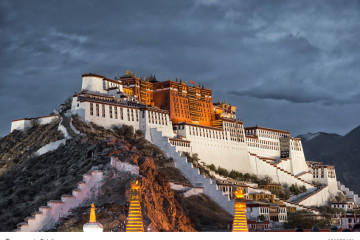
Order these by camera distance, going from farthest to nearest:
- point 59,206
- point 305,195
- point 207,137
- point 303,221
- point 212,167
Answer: point 305,195 < point 207,137 < point 212,167 < point 303,221 < point 59,206

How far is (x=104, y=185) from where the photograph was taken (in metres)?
53.2

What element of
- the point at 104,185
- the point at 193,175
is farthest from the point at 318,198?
the point at 104,185

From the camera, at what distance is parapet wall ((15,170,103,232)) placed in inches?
1882

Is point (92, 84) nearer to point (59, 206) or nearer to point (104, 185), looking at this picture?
point (104, 185)

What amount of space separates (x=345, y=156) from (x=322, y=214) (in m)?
80.0

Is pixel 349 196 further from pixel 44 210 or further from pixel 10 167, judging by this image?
pixel 44 210

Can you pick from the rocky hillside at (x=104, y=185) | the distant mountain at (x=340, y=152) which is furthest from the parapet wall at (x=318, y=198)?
the distant mountain at (x=340, y=152)

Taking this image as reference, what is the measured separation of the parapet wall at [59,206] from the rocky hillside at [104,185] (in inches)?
25.8

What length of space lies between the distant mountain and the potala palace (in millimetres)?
43205

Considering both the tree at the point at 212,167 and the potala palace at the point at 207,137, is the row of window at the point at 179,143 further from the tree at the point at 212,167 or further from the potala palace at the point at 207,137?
the tree at the point at 212,167

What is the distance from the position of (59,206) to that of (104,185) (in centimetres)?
469

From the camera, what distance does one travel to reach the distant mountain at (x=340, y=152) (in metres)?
145

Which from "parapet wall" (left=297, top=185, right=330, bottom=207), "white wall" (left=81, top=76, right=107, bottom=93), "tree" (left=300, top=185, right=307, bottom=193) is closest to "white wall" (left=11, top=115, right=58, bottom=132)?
"white wall" (left=81, top=76, right=107, bottom=93)

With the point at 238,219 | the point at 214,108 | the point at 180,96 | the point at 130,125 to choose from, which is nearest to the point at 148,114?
the point at 130,125
